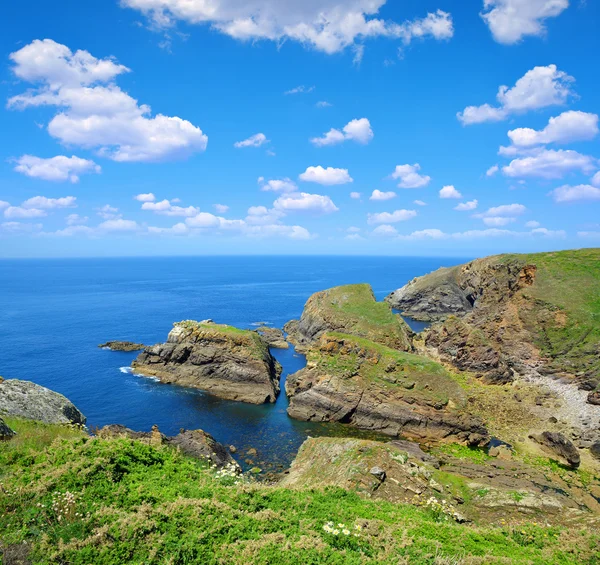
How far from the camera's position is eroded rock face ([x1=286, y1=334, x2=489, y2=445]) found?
1697 inches

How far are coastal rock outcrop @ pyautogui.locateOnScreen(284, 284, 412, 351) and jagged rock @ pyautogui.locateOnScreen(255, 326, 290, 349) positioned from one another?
8.20 ft

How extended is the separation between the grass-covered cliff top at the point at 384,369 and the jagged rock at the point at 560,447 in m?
8.49

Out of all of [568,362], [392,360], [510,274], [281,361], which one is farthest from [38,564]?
[510,274]

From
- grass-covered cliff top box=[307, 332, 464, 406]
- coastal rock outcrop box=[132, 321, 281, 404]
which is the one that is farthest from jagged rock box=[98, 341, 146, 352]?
grass-covered cliff top box=[307, 332, 464, 406]

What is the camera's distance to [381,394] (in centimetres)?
4647

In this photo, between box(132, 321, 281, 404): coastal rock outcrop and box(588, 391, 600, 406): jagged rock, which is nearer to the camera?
box(588, 391, 600, 406): jagged rock

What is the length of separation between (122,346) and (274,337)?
29807mm

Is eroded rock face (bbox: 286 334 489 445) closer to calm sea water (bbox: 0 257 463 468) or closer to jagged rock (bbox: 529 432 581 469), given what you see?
calm sea water (bbox: 0 257 463 468)

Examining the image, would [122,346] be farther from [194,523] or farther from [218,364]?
[194,523]

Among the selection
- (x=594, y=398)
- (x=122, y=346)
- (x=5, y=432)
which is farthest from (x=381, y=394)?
(x=122, y=346)

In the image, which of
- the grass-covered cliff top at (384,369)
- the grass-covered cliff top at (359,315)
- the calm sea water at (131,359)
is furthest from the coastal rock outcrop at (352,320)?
the grass-covered cliff top at (384,369)

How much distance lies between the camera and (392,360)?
161 ft

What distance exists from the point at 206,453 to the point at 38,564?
22668 mm

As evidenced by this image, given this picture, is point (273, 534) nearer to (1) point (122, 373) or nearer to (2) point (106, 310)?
(1) point (122, 373)
